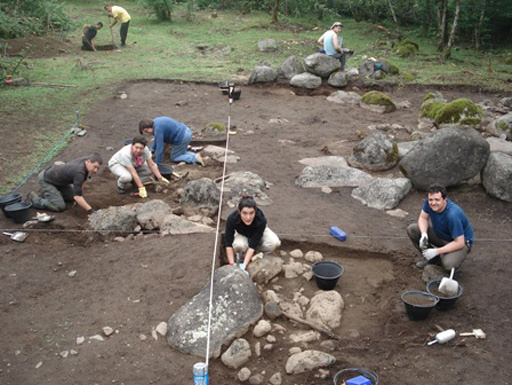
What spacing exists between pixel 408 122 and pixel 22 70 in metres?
10.7

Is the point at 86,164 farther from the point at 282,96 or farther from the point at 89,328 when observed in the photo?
the point at 282,96

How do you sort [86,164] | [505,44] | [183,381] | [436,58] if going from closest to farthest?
[183,381]
[86,164]
[436,58]
[505,44]

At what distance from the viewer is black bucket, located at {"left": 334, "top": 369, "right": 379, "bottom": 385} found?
153 inches

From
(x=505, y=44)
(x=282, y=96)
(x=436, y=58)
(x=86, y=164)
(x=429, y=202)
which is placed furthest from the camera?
(x=505, y=44)

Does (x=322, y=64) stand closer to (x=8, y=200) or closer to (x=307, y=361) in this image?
(x=8, y=200)

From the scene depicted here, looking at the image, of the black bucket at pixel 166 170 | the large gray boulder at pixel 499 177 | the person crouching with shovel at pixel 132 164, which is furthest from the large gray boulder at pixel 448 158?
the person crouching with shovel at pixel 132 164

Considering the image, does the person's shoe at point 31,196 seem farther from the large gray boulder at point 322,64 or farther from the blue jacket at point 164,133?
the large gray boulder at point 322,64

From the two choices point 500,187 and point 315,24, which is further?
point 315,24

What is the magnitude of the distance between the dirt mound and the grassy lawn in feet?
1.44

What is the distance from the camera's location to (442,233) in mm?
5246

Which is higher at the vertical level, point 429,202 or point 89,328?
point 429,202

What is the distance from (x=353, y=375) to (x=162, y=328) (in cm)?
180

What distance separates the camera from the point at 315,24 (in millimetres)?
21781

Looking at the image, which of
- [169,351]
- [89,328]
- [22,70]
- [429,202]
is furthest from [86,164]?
[22,70]
